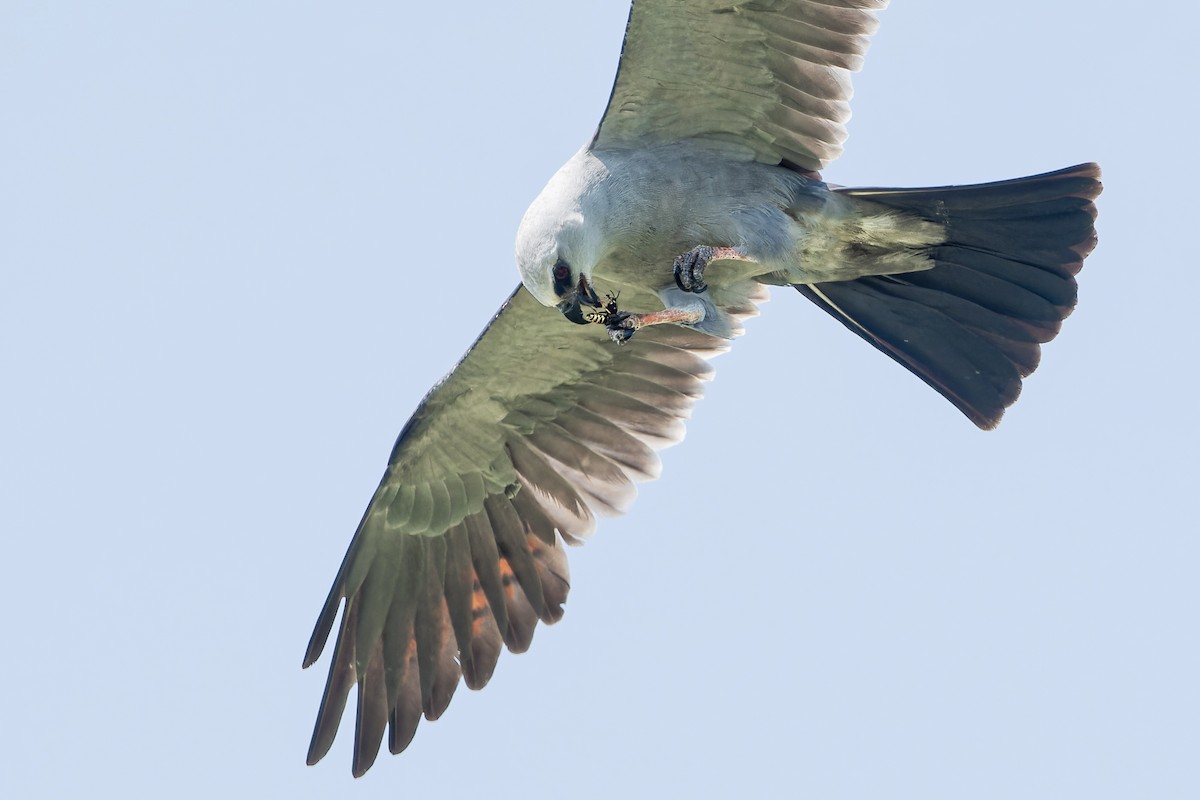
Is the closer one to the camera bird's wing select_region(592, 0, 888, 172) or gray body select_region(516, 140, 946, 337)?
bird's wing select_region(592, 0, 888, 172)

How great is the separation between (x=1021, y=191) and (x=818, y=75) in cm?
121

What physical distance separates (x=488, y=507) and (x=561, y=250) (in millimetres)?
2503

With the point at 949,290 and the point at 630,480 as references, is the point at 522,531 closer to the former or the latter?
the point at 630,480

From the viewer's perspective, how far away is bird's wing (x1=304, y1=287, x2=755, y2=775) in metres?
9.83

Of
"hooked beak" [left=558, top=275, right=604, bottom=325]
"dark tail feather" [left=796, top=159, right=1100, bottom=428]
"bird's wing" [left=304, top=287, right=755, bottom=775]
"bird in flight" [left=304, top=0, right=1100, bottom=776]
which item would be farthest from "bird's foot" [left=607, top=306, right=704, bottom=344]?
"bird's wing" [left=304, top=287, right=755, bottom=775]

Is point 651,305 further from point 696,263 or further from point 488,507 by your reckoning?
point 488,507

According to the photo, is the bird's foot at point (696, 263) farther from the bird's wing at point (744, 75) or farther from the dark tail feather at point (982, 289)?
the dark tail feather at point (982, 289)

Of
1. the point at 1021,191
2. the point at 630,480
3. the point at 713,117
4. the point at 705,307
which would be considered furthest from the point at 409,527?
the point at 1021,191

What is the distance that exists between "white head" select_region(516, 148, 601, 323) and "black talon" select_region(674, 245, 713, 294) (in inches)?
17.3

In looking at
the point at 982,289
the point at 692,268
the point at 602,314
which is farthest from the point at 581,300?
the point at 982,289

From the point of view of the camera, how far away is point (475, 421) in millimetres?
9961

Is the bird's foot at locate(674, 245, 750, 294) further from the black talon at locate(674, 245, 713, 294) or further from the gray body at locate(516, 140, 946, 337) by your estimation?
the gray body at locate(516, 140, 946, 337)

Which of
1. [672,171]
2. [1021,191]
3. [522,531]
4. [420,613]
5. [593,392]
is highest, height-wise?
[1021,191]

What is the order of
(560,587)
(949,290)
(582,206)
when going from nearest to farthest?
(582,206), (949,290), (560,587)
